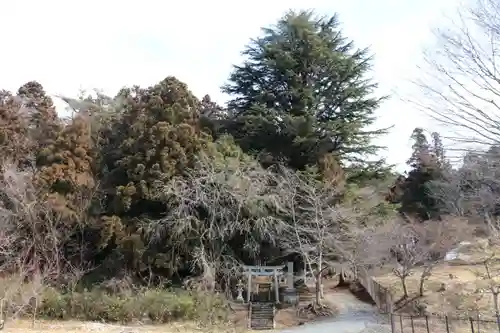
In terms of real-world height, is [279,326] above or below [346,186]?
below

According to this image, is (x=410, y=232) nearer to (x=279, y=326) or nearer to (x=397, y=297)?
(x=397, y=297)

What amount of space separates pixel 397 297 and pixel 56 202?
1489 centimetres

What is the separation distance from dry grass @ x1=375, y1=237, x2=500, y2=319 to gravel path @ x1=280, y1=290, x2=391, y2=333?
1.60m

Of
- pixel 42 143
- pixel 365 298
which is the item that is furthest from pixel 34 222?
pixel 365 298

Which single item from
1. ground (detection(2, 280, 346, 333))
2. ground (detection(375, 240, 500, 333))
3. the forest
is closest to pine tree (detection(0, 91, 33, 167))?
the forest

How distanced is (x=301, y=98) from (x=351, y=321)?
11255 millimetres

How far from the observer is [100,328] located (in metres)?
16.8

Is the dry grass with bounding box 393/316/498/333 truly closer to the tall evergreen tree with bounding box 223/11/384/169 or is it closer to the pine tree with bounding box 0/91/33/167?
the tall evergreen tree with bounding box 223/11/384/169

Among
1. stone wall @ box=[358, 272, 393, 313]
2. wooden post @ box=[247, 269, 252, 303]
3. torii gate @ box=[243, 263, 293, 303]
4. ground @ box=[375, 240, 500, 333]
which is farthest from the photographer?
torii gate @ box=[243, 263, 293, 303]

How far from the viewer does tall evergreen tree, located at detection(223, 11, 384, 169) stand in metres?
23.6

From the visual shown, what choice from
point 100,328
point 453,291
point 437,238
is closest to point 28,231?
point 100,328

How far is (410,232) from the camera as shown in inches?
854

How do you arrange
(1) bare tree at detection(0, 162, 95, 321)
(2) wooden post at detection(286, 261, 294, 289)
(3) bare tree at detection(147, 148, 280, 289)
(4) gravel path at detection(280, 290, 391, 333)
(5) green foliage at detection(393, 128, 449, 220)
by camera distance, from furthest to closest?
(5) green foliage at detection(393, 128, 449, 220) < (2) wooden post at detection(286, 261, 294, 289) < (3) bare tree at detection(147, 148, 280, 289) < (1) bare tree at detection(0, 162, 95, 321) < (4) gravel path at detection(280, 290, 391, 333)

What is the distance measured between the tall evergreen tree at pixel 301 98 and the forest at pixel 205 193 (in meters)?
0.08
